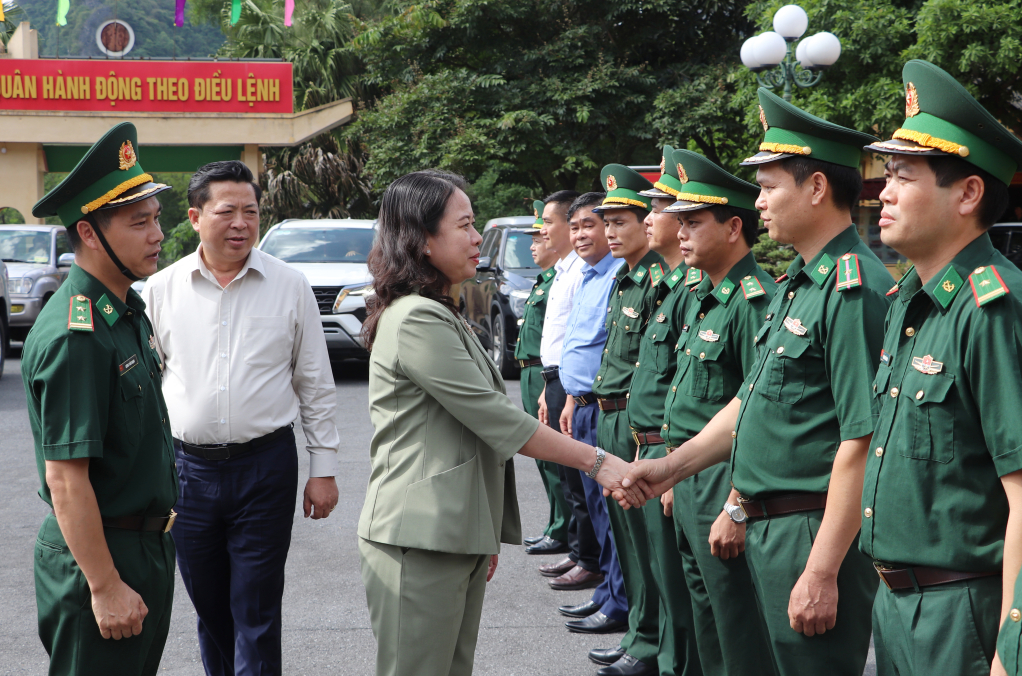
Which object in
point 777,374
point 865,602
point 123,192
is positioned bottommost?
point 865,602

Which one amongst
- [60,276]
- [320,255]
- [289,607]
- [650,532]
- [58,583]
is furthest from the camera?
[60,276]

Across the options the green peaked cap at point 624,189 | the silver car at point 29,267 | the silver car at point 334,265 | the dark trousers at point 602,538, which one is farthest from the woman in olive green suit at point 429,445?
the silver car at point 29,267

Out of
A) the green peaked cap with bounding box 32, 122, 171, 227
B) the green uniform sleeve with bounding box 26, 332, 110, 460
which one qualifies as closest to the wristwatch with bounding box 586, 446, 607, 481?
the green uniform sleeve with bounding box 26, 332, 110, 460

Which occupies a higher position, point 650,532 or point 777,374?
point 777,374

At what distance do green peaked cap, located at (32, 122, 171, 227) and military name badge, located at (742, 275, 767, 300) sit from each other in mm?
2031

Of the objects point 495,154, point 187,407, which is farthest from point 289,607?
point 495,154

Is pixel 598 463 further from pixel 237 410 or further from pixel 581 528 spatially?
pixel 581 528

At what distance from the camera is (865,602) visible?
270 centimetres

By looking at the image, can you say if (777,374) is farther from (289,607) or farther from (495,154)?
(495,154)

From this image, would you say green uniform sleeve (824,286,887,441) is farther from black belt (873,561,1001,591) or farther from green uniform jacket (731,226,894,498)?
black belt (873,561,1001,591)

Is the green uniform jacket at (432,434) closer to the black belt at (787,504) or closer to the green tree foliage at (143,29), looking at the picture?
the black belt at (787,504)

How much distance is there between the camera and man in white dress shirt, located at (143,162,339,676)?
3.40 m

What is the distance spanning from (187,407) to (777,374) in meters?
2.09

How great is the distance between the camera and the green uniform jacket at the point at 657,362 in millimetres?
4016
